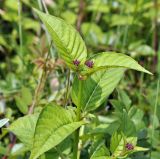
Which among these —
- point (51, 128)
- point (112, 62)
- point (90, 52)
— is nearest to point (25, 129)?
point (51, 128)

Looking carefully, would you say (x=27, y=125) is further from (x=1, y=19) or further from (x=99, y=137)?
(x=1, y=19)

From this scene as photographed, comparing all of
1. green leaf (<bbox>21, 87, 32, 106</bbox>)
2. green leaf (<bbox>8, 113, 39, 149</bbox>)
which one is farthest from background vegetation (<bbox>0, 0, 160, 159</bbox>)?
green leaf (<bbox>8, 113, 39, 149</bbox>)

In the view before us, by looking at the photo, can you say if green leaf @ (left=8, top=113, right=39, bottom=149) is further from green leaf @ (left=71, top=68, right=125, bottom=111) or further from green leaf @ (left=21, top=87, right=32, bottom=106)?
green leaf @ (left=21, top=87, right=32, bottom=106)

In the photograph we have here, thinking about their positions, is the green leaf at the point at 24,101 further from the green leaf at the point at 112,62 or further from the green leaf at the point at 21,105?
the green leaf at the point at 112,62

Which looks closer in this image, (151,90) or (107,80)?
(107,80)

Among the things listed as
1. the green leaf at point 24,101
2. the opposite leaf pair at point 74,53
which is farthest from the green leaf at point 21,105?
the opposite leaf pair at point 74,53

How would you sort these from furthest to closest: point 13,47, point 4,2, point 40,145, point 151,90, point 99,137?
point 4,2 → point 13,47 → point 151,90 → point 99,137 → point 40,145

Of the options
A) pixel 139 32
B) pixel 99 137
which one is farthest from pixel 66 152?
pixel 139 32
